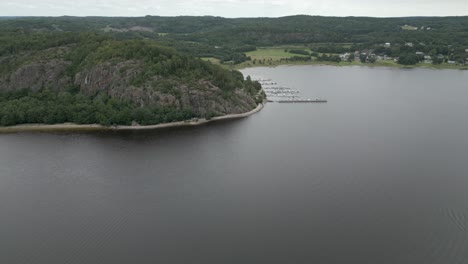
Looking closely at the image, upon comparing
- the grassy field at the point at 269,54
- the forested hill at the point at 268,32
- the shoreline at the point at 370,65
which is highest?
the forested hill at the point at 268,32

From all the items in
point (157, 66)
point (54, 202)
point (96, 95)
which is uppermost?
point (157, 66)

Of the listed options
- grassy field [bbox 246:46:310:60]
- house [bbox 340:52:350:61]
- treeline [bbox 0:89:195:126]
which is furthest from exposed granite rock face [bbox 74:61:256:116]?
house [bbox 340:52:350:61]

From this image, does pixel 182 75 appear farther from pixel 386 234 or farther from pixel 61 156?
pixel 386 234

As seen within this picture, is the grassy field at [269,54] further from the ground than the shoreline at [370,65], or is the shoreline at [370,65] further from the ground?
the grassy field at [269,54]

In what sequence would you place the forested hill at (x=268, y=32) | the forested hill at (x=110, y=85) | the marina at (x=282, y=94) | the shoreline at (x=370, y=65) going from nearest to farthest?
1. the forested hill at (x=110, y=85)
2. the marina at (x=282, y=94)
3. the shoreline at (x=370, y=65)
4. the forested hill at (x=268, y=32)

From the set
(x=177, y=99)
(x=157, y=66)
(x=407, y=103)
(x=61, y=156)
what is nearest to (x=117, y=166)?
(x=61, y=156)

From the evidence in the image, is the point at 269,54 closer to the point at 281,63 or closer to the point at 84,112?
the point at 281,63

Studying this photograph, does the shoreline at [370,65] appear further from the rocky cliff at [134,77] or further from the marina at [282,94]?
the rocky cliff at [134,77]

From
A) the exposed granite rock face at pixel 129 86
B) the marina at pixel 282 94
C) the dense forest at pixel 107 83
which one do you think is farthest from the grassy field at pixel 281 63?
the exposed granite rock face at pixel 129 86
